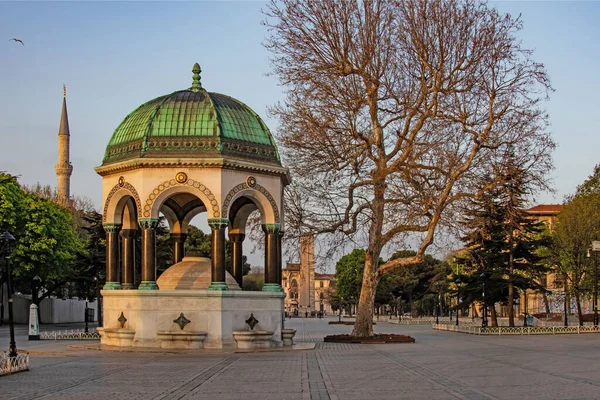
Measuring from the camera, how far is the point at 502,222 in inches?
1913

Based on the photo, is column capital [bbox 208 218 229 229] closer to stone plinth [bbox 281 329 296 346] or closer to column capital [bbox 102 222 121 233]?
column capital [bbox 102 222 121 233]

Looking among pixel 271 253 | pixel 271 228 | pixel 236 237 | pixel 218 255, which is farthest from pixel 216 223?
pixel 236 237

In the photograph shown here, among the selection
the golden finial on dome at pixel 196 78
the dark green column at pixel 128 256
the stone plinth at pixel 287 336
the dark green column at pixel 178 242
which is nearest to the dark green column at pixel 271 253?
the stone plinth at pixel 287 336

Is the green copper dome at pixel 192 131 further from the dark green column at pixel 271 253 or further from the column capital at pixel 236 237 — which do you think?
the column capital at pixel 236 237

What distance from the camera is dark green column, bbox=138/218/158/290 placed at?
2931cm

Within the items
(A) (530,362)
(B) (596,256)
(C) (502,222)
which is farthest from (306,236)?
(B) (596,256)

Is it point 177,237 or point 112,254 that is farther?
point 177,237

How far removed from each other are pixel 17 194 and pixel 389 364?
129 feet

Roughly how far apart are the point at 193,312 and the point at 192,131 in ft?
20.3

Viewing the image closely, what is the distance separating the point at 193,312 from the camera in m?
28.6

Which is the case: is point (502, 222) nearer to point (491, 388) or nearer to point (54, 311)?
point (491, 388)

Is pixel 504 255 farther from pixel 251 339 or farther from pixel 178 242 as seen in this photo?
pixel 251 339

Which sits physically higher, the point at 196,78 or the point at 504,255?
the point at 196,78

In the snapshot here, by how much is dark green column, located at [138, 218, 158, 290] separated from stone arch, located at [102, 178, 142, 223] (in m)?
1.14
